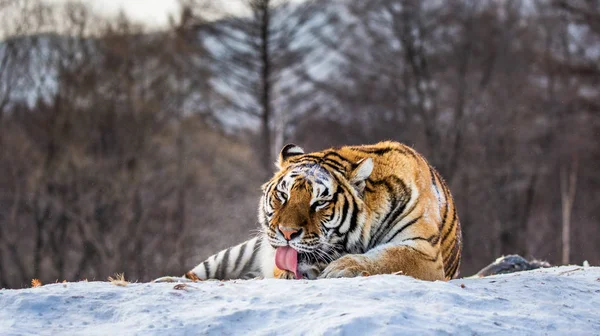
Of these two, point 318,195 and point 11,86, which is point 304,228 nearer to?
point 318,195

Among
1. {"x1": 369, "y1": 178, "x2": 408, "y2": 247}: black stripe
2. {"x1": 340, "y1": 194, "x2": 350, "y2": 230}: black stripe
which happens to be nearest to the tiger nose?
{"x1": 340, "y1": 194, "x2": 350, "y2": 230}: black stripe

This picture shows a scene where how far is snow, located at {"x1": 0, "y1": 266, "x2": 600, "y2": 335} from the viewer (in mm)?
4383

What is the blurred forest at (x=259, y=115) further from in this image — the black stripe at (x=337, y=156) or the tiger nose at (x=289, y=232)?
the tiger nose at (x=289, y=232)

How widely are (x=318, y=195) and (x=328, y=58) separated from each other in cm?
3363

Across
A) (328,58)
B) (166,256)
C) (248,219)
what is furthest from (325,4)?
(166,256)

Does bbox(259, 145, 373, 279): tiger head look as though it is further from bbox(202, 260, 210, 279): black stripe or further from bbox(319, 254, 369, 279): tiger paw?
bbox(202, 260, 210, 279): black stripe

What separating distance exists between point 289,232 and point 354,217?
23.1 inches

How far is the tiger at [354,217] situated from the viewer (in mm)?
5914

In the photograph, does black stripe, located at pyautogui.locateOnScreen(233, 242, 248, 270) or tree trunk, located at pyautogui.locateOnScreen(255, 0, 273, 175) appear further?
tree trunk, located at pyautogui.locateOnScreen(255, 0, 273, 175)

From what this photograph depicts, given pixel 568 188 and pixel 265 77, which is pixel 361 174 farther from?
pixel 568 188

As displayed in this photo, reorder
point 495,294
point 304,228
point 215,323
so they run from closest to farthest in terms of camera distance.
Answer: point 215,323
point 495,294
point 304,228

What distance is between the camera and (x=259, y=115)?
38.1 m

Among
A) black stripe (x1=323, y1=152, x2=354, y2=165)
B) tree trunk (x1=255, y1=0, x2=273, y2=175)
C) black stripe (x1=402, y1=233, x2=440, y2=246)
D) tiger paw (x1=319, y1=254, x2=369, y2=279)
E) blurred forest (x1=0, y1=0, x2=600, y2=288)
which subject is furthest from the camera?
tree trunk (x1=255, y1=0, x2=273, y2=175)

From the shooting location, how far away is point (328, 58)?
129 feet
